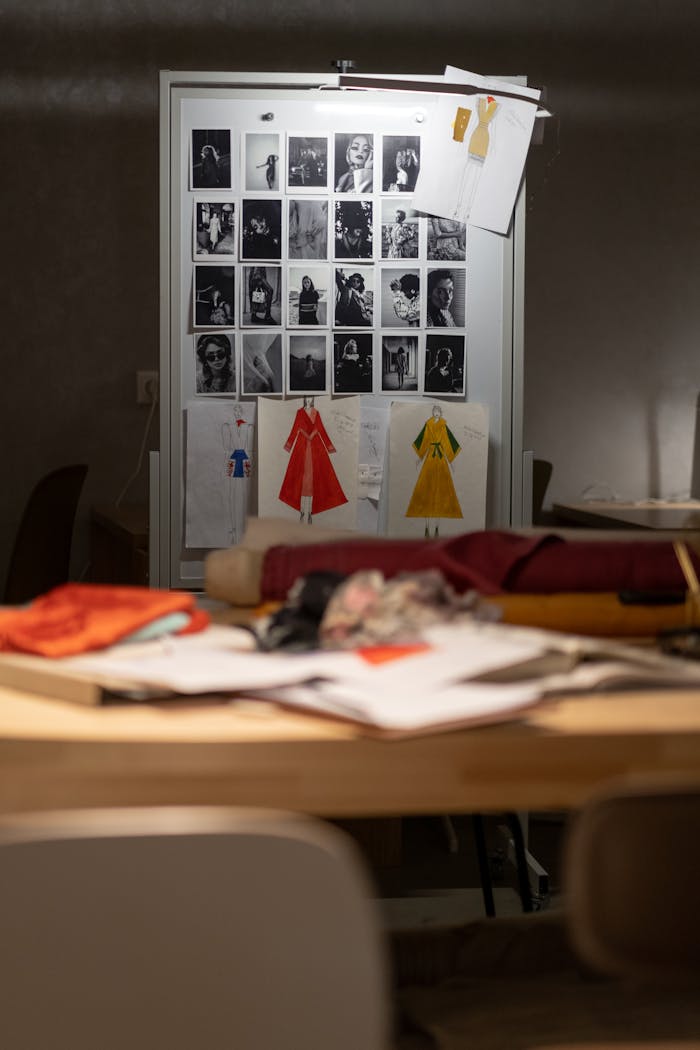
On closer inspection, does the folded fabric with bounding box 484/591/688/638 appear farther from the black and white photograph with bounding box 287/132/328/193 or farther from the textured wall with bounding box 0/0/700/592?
the textured wall with bounding box 0/0/700/592

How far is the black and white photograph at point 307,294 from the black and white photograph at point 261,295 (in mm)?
28

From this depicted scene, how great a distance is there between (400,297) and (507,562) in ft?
5.65

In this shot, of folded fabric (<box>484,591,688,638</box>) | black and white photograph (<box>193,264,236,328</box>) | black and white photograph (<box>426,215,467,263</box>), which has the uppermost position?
black and white photograph (<box>426,215,467,263</box>)

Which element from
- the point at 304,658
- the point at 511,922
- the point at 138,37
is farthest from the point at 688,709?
the point at 138,37

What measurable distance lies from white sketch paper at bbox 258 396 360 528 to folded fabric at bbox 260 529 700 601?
59.9 inches

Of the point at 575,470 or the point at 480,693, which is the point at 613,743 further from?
the point at 575,470

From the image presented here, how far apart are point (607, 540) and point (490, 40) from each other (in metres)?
4.23

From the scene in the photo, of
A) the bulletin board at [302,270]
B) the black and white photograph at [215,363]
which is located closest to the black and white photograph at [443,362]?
the bulletin board at [302,270]

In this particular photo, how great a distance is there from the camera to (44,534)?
13.9 ft

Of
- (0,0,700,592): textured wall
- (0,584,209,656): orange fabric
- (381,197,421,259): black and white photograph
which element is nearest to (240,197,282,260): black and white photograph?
(381,197,421,259): black and white photograph

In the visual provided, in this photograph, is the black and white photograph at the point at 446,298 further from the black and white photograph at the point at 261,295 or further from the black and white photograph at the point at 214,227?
Result: the black and white photograph at the point at 214,227

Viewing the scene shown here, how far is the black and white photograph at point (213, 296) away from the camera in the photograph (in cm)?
286

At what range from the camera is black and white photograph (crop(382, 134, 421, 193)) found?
114 inches

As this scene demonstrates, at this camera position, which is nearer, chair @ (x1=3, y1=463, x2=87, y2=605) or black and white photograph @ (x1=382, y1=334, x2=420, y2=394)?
black and white photograph @ (x1=382, y1=334, x2=420, y2=394)
